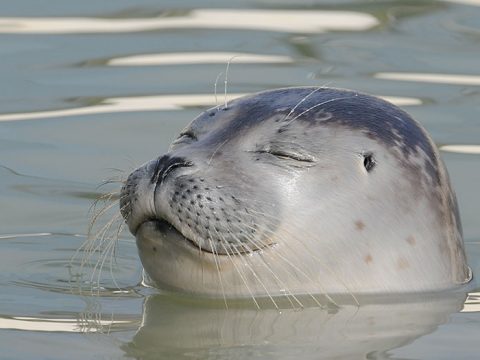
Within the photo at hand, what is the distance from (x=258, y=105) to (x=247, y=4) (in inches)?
220

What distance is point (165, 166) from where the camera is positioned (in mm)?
6438

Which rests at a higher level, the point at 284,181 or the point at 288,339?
the point at 284,181

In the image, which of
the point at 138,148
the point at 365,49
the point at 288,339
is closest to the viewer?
the point at 288,339

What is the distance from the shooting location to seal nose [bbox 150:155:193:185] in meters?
6.40

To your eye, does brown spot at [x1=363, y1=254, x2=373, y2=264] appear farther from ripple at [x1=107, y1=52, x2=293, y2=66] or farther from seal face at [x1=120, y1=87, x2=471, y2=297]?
ripple at [x1=107, y1=52, x2=293, y2=66]

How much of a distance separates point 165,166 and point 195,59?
15.7ft

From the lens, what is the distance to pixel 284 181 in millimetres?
6543

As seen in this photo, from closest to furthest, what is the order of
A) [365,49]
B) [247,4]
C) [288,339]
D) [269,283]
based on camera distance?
[288,339]
[269,283]
[365,49]
[247,4]

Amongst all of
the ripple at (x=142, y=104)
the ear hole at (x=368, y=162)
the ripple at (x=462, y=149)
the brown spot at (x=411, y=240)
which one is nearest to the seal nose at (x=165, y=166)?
the ear hole at (x=368, y=162)

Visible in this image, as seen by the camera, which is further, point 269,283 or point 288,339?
point 269,283

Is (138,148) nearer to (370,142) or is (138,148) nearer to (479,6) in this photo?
(370,142)

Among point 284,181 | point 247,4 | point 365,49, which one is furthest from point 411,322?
point 247,4

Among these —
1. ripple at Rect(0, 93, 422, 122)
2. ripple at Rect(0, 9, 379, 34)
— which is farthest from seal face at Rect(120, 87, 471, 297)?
ripple at Rect(0, 9, 379, 34)

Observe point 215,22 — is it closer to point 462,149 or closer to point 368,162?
point 462,149
